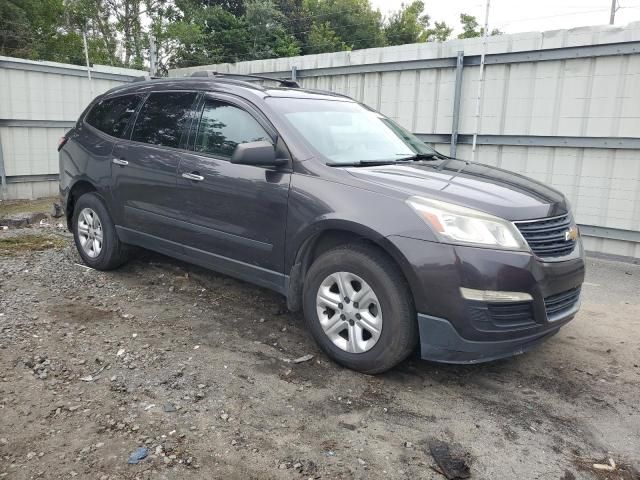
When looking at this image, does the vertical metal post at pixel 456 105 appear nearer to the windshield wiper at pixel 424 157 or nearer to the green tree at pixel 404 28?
the windshield wiper at pixel 424 157

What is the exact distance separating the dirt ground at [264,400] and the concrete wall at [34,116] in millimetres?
5794

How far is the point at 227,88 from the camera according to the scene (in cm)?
422

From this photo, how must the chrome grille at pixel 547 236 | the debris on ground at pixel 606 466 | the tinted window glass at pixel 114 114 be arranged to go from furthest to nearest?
the tinted window glass at pixel 114 114 → the chrome grille at pixel 547 236 → the debris on ground at pixel 606 466

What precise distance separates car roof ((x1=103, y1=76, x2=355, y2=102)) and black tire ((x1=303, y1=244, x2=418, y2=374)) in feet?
4.93

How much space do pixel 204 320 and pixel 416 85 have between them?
5.30 metres

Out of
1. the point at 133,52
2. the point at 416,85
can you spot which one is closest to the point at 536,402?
the point at 416,85

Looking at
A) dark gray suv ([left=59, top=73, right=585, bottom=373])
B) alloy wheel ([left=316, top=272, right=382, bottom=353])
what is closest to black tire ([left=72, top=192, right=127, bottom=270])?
dark gray suv ([left=59, top=73, right=585, bottom=373])

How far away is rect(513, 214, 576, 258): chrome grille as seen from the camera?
311 cm

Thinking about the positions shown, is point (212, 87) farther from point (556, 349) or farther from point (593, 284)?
point (593, 284)

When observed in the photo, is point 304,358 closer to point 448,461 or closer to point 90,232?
point 448,461

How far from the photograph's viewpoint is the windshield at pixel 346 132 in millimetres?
3844

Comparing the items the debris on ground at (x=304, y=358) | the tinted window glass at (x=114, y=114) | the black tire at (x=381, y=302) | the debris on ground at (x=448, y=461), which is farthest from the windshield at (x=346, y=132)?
the debris on ground at (x=448, y=461)

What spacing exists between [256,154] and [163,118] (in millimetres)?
1534

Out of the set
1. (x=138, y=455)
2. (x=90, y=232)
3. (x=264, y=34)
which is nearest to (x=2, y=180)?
(x=90, y=232)
